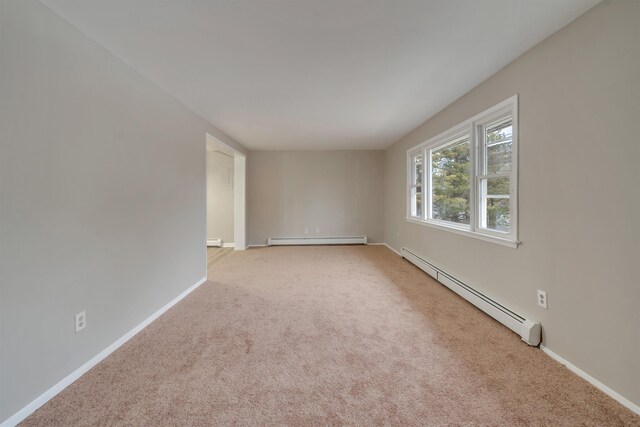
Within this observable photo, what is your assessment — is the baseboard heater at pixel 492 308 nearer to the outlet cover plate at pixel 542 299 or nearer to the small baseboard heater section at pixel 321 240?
the outlet cover plate at pixel 542 299

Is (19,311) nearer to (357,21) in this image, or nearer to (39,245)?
(39,245)

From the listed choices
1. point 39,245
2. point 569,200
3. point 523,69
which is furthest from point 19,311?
point 523,69

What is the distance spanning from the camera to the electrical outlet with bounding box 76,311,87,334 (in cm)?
161

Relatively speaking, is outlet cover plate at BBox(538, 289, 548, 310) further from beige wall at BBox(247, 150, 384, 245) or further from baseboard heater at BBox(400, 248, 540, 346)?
beige wall at BBox(247, 150, 384, 245)

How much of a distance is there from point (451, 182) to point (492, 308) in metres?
1.74

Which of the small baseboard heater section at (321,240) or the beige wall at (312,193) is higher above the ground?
the beige wall at (312,193)

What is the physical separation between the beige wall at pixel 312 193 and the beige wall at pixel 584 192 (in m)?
3.86

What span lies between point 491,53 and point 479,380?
7.87ft

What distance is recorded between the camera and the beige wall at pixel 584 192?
133 centimetres

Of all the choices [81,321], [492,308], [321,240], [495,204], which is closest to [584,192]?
[495,204]

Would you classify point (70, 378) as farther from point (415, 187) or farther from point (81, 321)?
point (415, 187)

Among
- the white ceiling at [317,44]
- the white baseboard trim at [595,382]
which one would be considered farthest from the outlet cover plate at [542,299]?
the white ceiling at [317,44]

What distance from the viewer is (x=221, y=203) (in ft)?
19.7

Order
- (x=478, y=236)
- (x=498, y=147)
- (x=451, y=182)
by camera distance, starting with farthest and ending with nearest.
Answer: (x=451, y=182), (x=478, y=236), (x=498, y=147)
